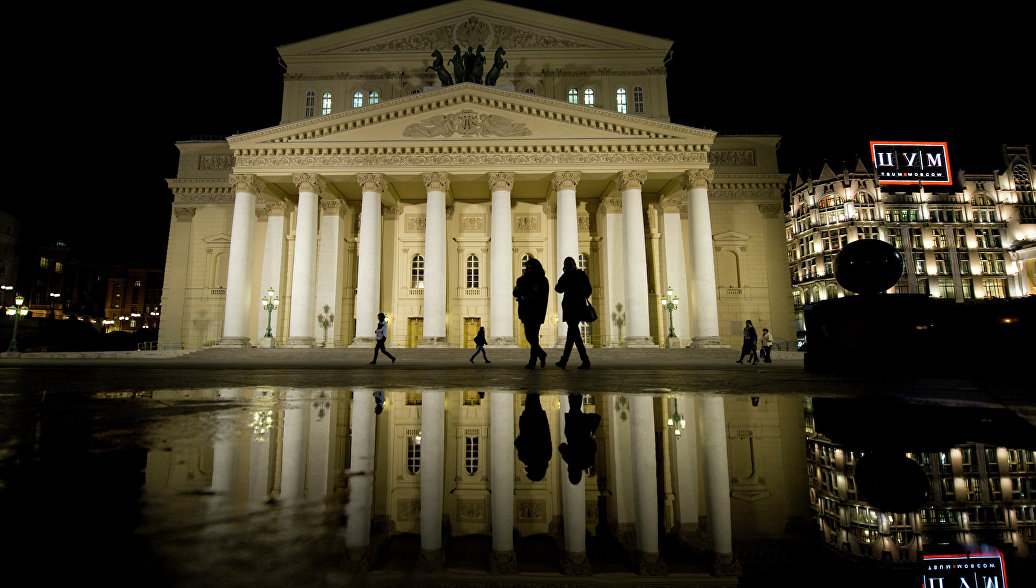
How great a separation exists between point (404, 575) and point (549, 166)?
2296 centimetres

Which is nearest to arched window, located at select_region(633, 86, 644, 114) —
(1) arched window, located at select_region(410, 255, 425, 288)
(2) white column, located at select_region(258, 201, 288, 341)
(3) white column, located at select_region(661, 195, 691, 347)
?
(3) white column, located at select_region(661, 195, 691, 347)

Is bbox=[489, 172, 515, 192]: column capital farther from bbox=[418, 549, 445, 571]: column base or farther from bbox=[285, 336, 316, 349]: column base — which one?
bbox=[418, 549, 445, 571]: column base

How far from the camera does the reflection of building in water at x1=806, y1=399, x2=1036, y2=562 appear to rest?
1.12 meters

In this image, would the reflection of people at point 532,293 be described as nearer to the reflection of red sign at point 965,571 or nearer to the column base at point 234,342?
the reflection of red sign at point 965,571

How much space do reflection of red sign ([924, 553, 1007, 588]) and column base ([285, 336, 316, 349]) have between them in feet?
73.5

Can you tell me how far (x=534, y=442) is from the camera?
2242 millimetres

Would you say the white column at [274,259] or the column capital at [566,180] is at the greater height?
the column capital at [566,180]

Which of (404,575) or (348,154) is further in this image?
(348,154)

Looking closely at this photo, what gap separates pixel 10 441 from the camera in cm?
191

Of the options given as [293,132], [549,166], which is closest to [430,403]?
[549,166]

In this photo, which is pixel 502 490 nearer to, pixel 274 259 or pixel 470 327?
pixel 470 327

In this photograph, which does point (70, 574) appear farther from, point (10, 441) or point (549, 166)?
point (549, 166)

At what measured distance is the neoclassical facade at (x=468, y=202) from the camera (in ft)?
73.7

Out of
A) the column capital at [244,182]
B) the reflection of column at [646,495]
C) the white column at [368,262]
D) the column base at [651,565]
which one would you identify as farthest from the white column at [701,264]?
the column base at [651,565]
